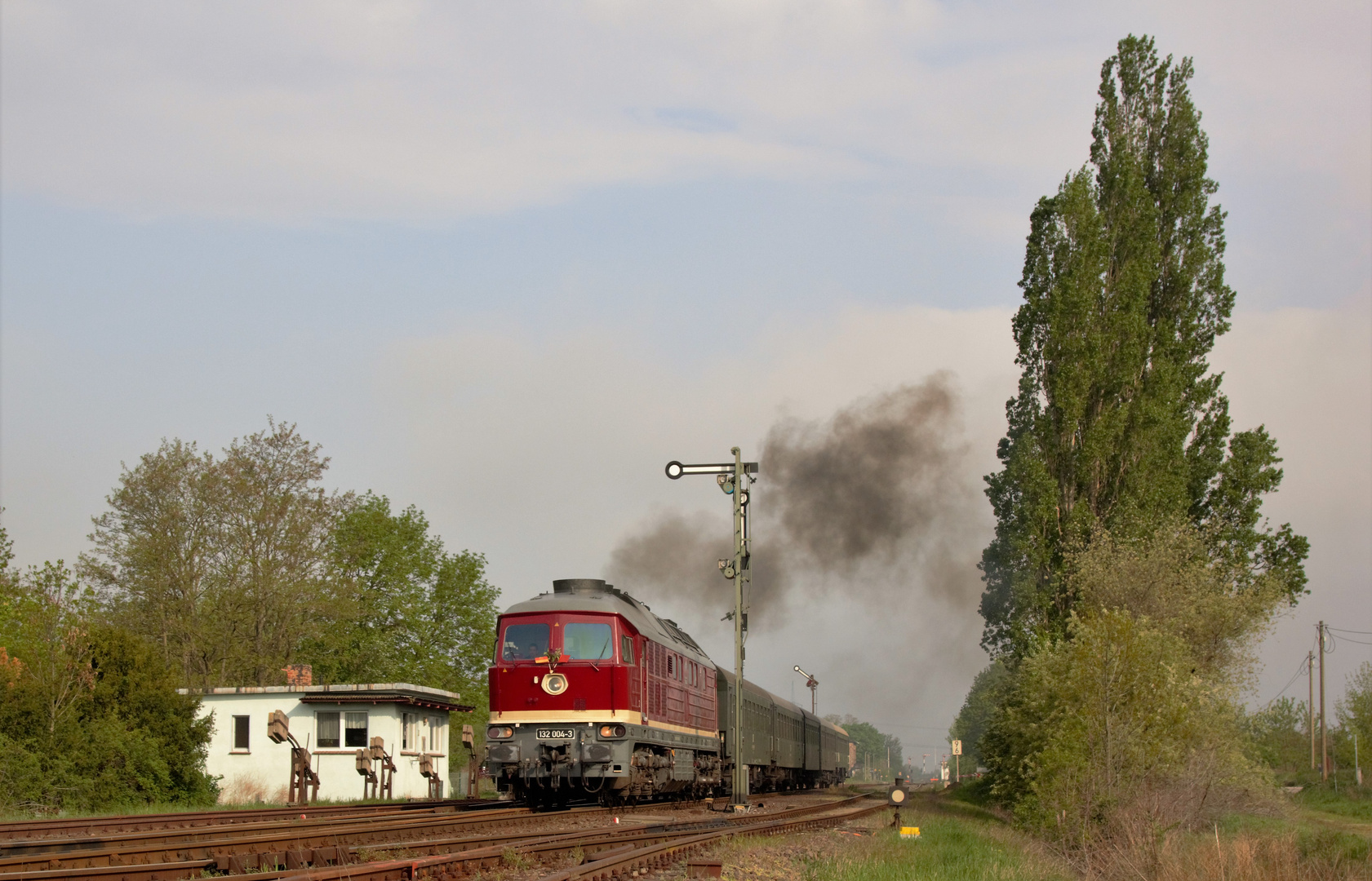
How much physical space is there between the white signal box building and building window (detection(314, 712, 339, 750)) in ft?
0.07

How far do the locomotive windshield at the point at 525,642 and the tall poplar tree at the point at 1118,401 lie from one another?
16112 mm

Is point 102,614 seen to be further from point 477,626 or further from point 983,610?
point 983,610

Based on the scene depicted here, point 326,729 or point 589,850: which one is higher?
point 589,850

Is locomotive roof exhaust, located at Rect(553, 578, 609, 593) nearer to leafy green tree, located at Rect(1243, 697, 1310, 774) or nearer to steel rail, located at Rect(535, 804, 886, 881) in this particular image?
steel rail, located at Rect(535, 804, 886, 881)

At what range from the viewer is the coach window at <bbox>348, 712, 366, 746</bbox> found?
3034 centimetres

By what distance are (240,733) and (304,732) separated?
1921 millimetres

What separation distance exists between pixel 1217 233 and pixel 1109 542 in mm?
11469

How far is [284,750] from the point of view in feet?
99.2

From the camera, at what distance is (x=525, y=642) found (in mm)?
21094

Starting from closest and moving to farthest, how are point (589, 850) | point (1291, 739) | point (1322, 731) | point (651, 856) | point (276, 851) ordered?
point (276, 851)
point (651, 856)
point (589, 850)
point (1322, 731)
point (1291, 739)

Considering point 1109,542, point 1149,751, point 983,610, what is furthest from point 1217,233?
point 1149,751

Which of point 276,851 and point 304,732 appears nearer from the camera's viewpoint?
point 276,851

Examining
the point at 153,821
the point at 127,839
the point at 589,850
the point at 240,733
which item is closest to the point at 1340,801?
the point at 240,733

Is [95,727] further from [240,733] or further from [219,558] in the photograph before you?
[219,558]
